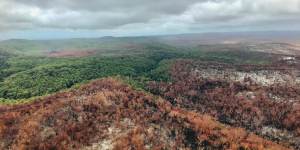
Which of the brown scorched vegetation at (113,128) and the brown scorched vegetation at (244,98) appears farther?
the brown scorched vegetation at (244,98)

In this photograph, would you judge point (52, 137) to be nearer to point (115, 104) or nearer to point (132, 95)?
point (115, 104)

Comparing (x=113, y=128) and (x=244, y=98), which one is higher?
(x=113, y=128)

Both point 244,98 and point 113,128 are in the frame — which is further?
point 244,98

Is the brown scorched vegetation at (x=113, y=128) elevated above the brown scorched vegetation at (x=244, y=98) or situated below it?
above

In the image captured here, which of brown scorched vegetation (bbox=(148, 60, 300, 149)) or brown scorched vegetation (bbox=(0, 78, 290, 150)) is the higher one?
brown scorched vegetation (bbox=(0, 78, 290, 150))

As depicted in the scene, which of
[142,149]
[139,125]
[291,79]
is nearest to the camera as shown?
[142,149]

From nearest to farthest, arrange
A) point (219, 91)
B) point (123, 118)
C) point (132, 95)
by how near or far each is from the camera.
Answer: point (123, 118)
point (132, 95)
point (219, 91)

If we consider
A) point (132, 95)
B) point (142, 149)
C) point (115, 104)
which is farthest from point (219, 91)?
point (142, 149)

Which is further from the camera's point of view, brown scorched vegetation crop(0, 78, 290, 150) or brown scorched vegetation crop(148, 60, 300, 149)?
brown scorched vegetation crop(148, 60, 300, 149)

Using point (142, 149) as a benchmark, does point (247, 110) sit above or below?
below

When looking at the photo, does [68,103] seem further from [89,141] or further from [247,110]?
[247,110]

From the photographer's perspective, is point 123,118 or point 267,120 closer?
point 123,118
